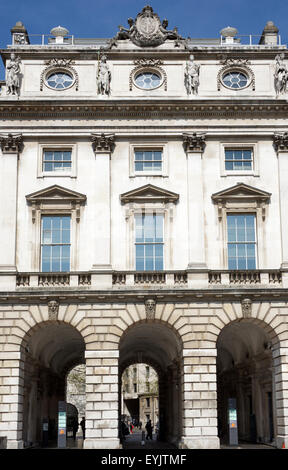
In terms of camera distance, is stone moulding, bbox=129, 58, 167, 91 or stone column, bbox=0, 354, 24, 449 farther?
stone moulding, bbox=129, 58, 167, 91

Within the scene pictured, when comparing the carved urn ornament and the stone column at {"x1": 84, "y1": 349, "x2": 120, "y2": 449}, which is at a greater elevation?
the carved urn ornament

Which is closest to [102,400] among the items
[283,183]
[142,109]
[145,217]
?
[145,217]

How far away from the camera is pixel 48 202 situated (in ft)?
114

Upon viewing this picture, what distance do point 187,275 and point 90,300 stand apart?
4877mm

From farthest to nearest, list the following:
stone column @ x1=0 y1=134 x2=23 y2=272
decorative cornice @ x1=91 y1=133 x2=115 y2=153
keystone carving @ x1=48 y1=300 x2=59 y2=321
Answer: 1. decorative cornice @ x1=91 y1=133 x2=115 y2=153
2. stone column @ x1=0 y1=134 x2=23 y2=272
3. keystone carving @ x1=48 y1=300 x2=59 y2=321

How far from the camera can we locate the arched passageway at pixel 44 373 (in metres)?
34.1

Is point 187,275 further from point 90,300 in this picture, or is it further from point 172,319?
point 90,300

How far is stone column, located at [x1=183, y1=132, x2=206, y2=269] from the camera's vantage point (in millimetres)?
33719

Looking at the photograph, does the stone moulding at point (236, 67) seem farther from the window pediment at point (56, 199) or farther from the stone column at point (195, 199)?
the window pediment at point (56, 199)

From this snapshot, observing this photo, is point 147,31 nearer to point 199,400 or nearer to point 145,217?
point 145,217

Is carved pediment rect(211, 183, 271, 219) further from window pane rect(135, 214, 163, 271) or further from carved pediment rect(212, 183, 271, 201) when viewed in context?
window pane rect(135, 214, 163, 271)

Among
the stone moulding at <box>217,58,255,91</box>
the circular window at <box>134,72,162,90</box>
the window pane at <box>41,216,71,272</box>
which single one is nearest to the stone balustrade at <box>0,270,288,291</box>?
the window pane at <box>41,216,71,272</box>

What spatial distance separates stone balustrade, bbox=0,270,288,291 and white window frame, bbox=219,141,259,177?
5343 mm
